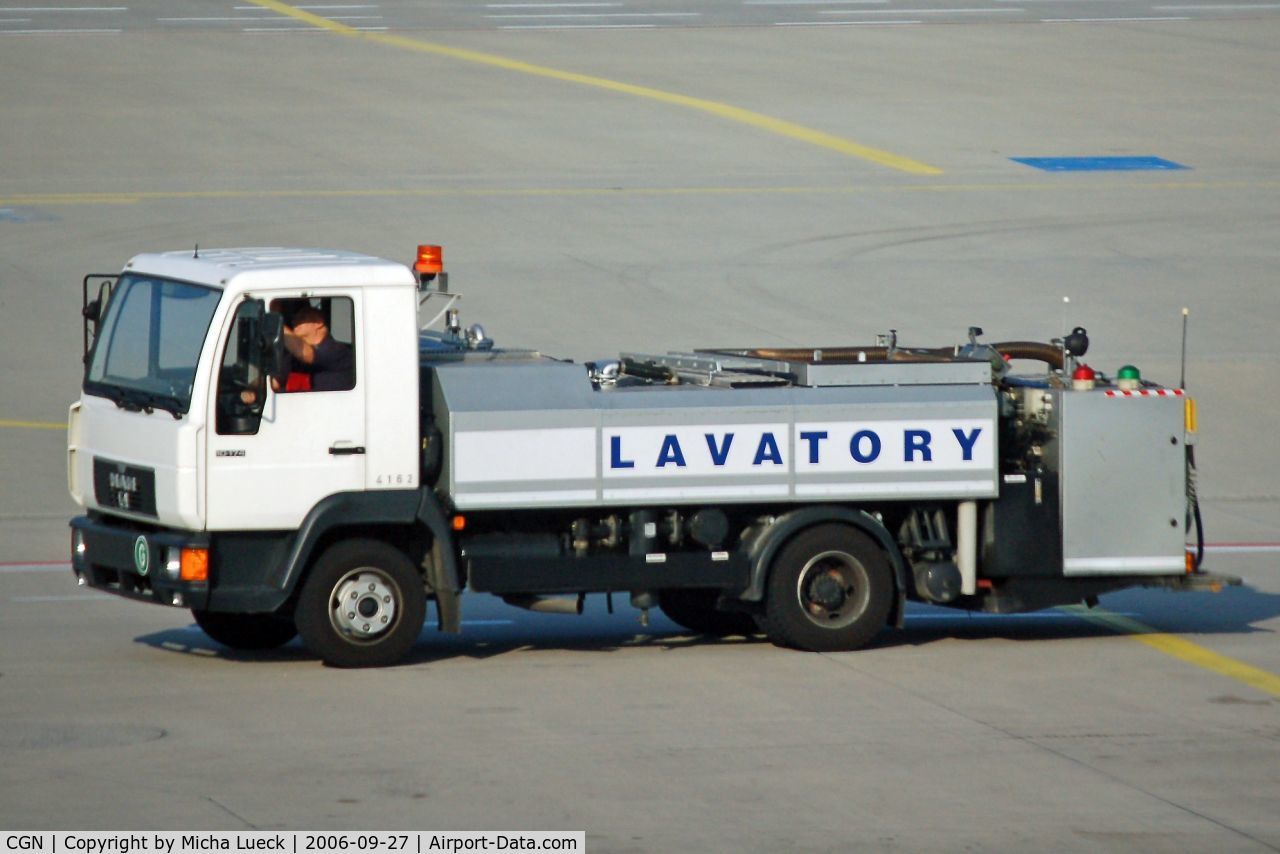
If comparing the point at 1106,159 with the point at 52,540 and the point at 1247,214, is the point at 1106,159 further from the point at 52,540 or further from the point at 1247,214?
the point at 52,540

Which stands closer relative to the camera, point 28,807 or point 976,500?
point 28,807

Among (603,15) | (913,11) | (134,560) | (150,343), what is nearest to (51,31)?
(603,15)

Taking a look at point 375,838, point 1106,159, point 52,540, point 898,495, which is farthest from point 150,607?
point 1106,159

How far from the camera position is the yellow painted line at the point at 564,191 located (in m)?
30.7

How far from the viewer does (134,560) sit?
12.1 metres

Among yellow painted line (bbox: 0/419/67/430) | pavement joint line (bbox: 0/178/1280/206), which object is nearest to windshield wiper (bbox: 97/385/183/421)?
yellow painted line (bbox: 0/419/67/430)

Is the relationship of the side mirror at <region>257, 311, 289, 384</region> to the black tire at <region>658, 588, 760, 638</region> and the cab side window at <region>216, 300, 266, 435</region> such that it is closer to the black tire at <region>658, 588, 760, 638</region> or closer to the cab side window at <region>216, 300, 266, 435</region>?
the cab side window at <region>216, 300, 266, 435</region>

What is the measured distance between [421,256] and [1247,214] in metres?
20.9

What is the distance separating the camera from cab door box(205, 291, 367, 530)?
11.9m

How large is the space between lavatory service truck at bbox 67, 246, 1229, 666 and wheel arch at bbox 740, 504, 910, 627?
0.02 m

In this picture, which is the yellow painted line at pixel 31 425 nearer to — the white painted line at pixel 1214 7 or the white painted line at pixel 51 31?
the white painted line at pixel 51 31

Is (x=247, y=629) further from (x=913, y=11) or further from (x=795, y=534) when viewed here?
(x=913, y=11)

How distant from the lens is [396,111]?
36750 mm

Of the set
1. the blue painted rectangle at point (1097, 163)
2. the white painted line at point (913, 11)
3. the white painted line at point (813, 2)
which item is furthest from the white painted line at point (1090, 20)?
the blue painted rectangle at point (1097, 163)
